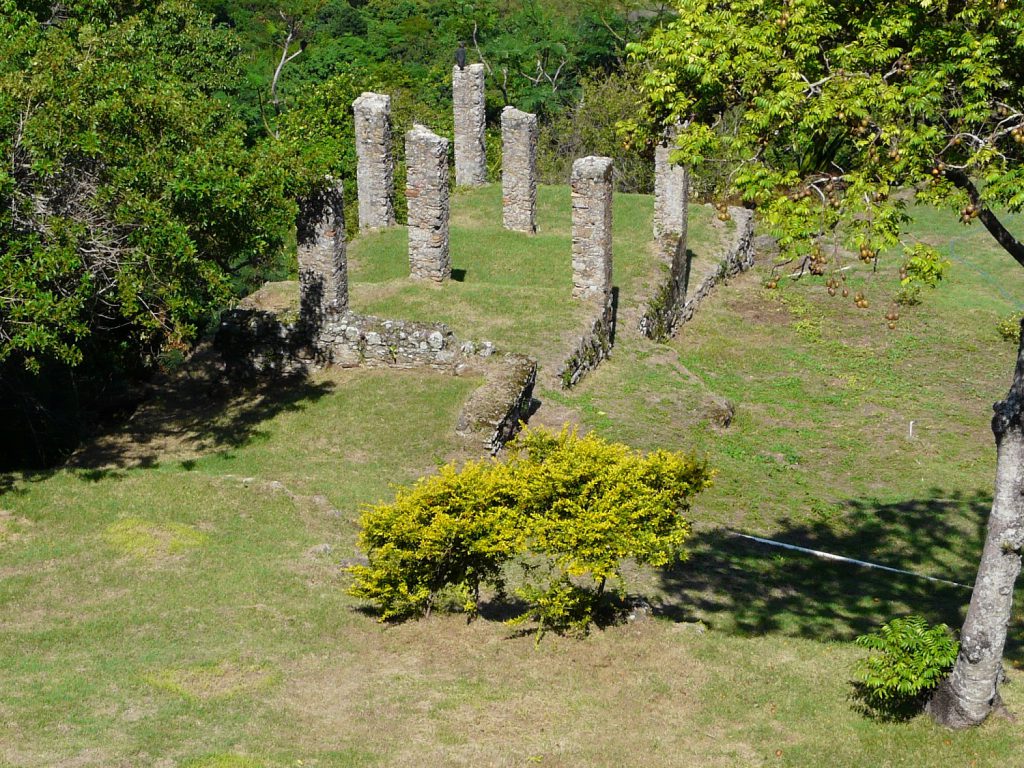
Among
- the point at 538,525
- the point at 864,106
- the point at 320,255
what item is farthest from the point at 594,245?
the point at 864,106

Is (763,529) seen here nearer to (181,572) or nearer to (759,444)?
(759,444)

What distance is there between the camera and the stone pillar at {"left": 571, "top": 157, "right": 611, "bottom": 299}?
80.9ft

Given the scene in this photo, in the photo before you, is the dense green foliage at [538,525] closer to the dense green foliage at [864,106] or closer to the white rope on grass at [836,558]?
the dense green foliage at [864,106]

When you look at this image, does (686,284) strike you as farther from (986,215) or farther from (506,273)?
(986,215)

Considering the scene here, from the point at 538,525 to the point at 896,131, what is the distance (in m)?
5.12

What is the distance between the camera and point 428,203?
24.8 meters

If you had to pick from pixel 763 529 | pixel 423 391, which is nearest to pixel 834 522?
pixel 763 529

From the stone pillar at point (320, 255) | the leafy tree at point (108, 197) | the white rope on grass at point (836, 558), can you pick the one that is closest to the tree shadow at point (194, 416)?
the stone pillar at point (320, 255)

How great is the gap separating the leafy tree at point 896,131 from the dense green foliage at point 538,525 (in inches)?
113

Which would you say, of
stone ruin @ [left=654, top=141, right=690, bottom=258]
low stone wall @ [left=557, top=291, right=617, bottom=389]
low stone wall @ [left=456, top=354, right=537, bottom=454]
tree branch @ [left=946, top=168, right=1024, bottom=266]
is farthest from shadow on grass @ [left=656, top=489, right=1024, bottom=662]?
stone ruin @ [left=654, top=141, right=690, bottom=258]

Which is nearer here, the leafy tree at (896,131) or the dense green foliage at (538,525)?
the leafy tree at (896,131)

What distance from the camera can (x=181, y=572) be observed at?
1529 cm

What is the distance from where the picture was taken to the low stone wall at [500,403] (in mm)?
19812

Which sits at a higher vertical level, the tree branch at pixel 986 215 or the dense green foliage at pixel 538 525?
the tree branch at pixel 986 215
